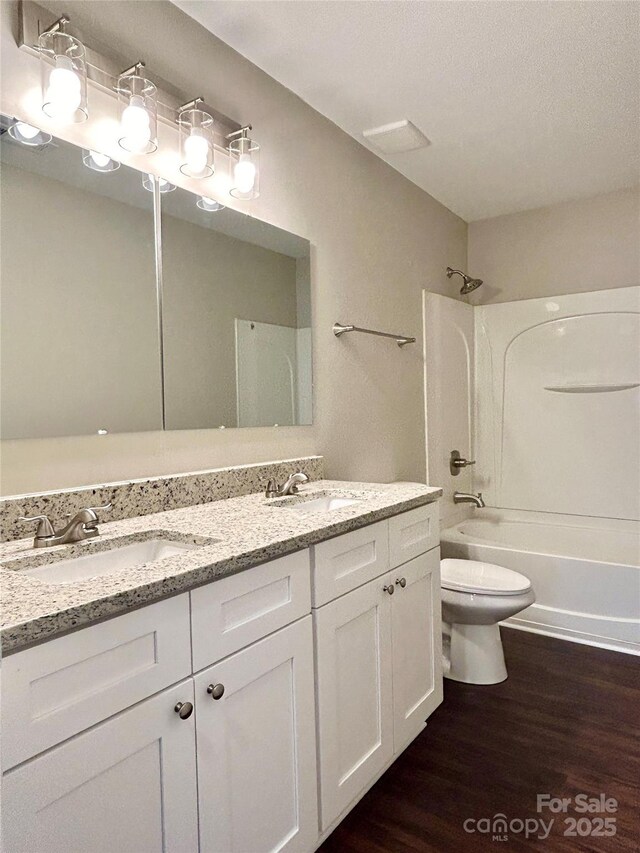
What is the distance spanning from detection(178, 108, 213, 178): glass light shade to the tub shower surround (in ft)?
3.03

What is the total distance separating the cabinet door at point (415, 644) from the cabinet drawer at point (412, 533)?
3cm

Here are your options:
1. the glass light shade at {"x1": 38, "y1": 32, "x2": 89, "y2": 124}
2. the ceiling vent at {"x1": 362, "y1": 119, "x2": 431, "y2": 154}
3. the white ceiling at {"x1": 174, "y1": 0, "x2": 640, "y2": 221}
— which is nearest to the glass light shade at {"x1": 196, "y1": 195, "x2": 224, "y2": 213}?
the glass light shade at {"x1": 38, "y1": 32, "x2": 89, "y2": 124}

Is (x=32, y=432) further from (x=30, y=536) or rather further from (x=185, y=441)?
(x=185, y=441)

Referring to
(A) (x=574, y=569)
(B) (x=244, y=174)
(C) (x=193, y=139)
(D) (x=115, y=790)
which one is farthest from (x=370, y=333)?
(D) (x=115, y=790)

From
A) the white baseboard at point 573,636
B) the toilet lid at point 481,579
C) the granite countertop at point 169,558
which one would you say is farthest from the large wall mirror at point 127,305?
the white baseboard at point 573,636

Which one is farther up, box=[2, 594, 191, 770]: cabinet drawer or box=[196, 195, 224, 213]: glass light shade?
box=[196, 195, 224, 213]: glass light shade

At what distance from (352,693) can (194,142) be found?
1645 millimetres

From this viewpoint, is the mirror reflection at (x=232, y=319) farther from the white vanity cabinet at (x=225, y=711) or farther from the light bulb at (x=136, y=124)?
the white vanity cabinet at (x=225, y=711)

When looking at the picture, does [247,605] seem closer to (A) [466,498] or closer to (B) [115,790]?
(B) [115,790]

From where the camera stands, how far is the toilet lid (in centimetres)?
224

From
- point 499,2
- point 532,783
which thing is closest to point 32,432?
point 532,783

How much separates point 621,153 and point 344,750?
2.95 m

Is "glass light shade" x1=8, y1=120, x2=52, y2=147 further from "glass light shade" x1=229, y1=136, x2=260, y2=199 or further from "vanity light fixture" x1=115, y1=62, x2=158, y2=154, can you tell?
"glass light shade" x1=229, y1=136, x2=260, y2=199

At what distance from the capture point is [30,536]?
1261 millimetres
